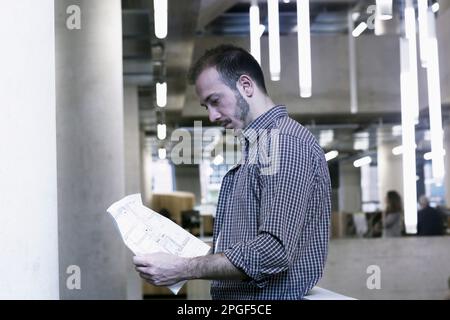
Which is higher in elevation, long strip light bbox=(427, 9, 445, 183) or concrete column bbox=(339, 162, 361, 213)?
long strip light bbox=(427, 9, 445, 183)

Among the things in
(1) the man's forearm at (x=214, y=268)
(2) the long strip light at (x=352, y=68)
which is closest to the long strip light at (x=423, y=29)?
(2) the long strip light at (x=352, y=68)

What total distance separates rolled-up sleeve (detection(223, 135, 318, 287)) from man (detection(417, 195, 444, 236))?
4431 mm

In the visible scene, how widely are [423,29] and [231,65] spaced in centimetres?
360

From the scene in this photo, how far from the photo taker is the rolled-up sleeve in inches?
36.2

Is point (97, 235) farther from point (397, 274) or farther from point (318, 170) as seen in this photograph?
point (318, 170)

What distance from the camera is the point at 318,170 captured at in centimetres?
98

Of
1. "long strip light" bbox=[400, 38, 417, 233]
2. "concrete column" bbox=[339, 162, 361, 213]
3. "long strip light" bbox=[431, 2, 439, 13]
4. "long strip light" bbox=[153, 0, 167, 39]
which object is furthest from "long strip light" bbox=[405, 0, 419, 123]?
"long strip light" bbox=[153, 0, 167, 39]

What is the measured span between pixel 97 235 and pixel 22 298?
8.79 feet

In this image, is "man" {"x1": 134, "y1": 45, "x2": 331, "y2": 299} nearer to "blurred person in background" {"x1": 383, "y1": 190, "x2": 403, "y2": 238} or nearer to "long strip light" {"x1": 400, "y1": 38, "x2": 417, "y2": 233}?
"long strip light" {"x1": 400, "y1": 38, "x2": 417, "y2": 233}

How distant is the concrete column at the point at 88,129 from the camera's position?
3436 millimetres

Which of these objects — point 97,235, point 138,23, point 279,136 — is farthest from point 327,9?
point 279,136

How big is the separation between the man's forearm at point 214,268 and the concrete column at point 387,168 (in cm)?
642

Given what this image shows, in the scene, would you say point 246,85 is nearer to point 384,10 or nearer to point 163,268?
point 163,268

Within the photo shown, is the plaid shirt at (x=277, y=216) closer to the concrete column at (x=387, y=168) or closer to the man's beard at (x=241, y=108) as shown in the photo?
the man's beard at (x=241, y=108)
